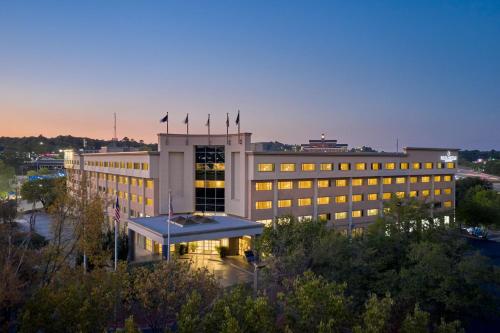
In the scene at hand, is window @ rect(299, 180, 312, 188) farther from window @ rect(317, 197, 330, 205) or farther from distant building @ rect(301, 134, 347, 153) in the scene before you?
distant building @ rect(301, 134, 347, 153)

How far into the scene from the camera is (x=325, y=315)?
1822 cm

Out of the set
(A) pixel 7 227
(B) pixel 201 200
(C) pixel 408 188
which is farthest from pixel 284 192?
(A) pixel 7 227

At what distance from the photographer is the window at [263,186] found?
2329 inches

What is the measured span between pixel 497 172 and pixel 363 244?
19049 centimetres

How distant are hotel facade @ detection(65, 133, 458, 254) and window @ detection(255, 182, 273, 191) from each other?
6.0 inches

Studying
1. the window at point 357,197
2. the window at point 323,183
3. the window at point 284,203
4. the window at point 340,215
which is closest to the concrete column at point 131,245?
the window at point 284,203

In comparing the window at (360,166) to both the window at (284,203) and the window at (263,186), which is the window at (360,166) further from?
the window at (263,186)

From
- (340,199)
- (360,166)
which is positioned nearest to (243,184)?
(340,199)

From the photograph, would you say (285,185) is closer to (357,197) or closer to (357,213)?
(357,197)

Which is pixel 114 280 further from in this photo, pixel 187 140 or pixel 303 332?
pixel 187 140

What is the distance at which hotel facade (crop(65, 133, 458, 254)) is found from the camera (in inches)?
2288

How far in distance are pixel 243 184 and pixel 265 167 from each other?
424 cm

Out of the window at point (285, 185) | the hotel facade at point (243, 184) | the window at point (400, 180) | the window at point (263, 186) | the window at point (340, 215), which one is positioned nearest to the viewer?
the hotel facade at point (243, 184)

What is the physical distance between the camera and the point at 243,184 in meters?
58.0
